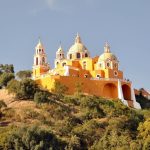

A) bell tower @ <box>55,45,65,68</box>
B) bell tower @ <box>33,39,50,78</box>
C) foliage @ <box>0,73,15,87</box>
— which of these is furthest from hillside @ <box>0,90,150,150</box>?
bell tower @ <box>55,45,65,68</box>

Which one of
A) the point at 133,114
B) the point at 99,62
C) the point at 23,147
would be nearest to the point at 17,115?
the point at 23,147

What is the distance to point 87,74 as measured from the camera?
67.4 m

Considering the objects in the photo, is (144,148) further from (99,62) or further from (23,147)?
(99,62)

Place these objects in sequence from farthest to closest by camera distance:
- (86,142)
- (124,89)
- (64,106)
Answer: (124,89) → (64,106) → (86,142)

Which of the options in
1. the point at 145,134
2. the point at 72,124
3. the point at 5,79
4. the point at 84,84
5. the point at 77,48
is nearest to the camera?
the point at 145,134

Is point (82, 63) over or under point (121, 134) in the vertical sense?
over

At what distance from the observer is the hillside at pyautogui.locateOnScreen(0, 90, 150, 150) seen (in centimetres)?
4784

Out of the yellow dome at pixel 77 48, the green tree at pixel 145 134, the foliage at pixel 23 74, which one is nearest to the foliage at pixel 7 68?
the foliage at pixel 23 74

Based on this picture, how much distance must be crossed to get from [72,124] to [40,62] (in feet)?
64.6

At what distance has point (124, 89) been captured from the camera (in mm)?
68125

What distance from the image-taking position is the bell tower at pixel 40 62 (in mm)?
71006

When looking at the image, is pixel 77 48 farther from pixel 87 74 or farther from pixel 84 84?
pixel 84 84

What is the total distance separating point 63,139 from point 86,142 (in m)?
2.64

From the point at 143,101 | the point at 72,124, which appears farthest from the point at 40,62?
the point at 72,124
